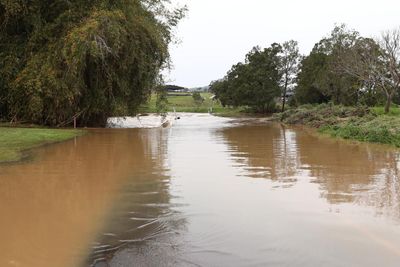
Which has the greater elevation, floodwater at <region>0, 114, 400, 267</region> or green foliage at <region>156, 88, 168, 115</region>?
green foliage at <region>156, 88, 168, 115</region>

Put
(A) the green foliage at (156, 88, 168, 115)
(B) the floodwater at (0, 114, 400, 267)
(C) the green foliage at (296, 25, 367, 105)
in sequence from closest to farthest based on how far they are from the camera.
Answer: (B) the floodwater at (0, 114, 400, 267)
(A) the green foliage at (156, 88, 168, 115)
(C) the green foliage at (296, 25, 367, 105)

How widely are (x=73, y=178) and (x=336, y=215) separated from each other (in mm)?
5531

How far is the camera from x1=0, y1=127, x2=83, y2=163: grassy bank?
12.2 metres

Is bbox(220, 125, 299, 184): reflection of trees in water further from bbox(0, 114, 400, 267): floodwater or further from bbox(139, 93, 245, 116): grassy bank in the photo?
bbox(139, 93, 245, 116): grassy bank

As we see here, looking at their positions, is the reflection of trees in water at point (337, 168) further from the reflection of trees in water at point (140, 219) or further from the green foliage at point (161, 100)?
the green foliage at point (161, 100)

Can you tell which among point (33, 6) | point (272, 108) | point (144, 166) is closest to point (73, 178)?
point (144, 166)

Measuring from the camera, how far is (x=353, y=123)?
2383cm

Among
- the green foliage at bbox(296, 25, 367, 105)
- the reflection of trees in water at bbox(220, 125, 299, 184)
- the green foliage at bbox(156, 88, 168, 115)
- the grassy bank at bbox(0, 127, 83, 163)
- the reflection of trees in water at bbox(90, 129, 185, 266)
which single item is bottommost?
the reflection of trees in water at bbox(90, 129, 185, 266)

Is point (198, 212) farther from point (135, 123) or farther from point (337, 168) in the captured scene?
point (135, 123)

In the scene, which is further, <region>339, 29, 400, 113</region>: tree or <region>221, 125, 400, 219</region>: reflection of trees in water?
<region>339, 29, 400, 113</region>: tree

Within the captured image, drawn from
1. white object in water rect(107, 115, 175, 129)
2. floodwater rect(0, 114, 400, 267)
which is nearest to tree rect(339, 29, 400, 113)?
white object in water rect(107, 115, 175, 129)

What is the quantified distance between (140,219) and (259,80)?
2263 inches

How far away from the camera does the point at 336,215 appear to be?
22.3 ft

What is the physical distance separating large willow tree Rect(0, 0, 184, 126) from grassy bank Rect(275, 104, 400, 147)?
1047cm
